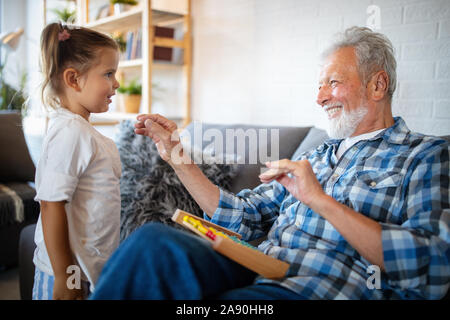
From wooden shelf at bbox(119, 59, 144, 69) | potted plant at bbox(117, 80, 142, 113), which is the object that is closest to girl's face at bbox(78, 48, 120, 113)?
wooden shelf at bbox(119, 59, 144, 69)

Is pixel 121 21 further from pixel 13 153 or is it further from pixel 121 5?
pixel 13 153

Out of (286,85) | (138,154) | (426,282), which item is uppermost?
(286,85)

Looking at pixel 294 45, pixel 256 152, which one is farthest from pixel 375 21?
pixel 256 152

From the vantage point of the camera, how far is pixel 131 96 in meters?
3.09

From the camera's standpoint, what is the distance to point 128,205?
165 centimetres

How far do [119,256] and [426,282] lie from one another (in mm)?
696

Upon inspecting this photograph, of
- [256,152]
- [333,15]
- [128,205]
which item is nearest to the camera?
[128,205]

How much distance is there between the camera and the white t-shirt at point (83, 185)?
101 centimetres

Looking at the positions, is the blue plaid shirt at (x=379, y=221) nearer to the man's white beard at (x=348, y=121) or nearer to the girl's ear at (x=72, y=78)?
the man's white beard at (x=348, y=121)

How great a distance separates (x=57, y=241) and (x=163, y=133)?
418 mm

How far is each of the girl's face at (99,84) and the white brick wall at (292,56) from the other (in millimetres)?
1151

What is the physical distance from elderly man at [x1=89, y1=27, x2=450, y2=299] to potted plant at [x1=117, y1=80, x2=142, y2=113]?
1983mm

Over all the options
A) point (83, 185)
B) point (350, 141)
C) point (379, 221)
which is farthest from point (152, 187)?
point (379, 221)
